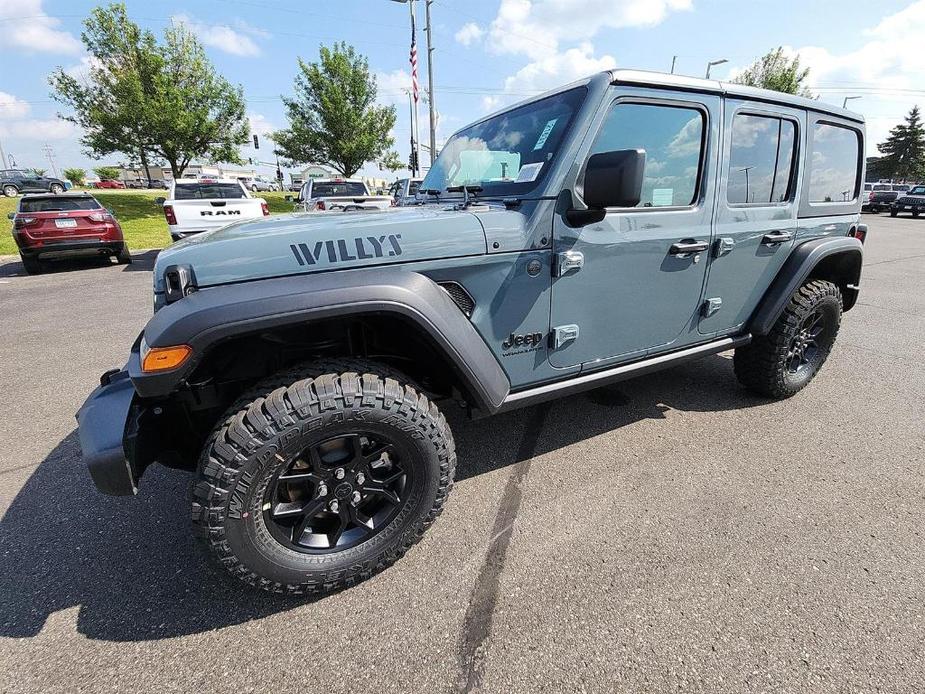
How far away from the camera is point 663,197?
2.35 m

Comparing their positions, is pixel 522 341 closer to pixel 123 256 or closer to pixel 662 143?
pixel 662 143

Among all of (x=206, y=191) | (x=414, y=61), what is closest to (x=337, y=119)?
(x=414, y=61)

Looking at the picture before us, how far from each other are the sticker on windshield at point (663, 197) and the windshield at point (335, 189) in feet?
36.2

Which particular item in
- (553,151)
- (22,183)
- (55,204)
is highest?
(22,183)

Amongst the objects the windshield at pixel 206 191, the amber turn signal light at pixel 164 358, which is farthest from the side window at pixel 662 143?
the windshield at pixel 206 191

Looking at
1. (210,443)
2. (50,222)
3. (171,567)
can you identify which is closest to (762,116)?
(210,443)

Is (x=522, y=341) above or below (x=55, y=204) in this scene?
below

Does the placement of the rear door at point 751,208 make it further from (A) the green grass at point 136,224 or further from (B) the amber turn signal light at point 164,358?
(A) the green grass at point 136,224

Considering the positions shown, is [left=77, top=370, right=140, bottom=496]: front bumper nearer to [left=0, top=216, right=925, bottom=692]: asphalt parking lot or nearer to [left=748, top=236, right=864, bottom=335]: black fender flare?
[left=0, top=216, right=925, bottom=692]: asphalt parking lot

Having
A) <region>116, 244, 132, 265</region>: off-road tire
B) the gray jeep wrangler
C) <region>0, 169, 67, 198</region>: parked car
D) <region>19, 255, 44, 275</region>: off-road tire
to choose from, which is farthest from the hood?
<region>0, 169, 67, 198</region>: parked car

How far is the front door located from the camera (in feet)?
6.87

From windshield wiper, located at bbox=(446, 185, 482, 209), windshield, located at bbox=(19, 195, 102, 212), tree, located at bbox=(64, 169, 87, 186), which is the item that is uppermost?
tree, located at bbox=(64, 169, 87, 186)

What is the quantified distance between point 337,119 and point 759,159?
75.5 feet

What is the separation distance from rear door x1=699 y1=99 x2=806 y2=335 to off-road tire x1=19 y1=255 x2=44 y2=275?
1111 centimetres
